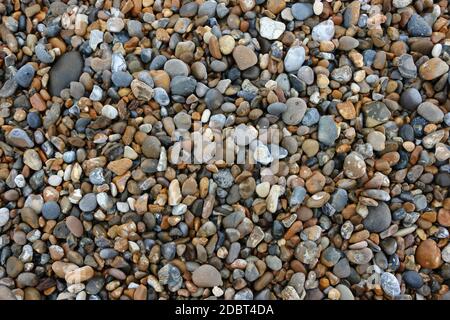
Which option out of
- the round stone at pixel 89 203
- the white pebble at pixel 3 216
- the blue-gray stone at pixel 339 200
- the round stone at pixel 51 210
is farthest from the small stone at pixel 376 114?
the white pebble at pixel 3 216

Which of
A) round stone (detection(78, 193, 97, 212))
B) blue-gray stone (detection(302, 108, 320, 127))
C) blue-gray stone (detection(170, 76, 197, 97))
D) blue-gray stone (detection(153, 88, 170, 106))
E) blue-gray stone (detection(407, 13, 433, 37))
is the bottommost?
round stone (detection(78, 193, 97, 212))

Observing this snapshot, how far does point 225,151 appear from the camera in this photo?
4.59ft

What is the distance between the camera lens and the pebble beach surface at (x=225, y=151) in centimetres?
134

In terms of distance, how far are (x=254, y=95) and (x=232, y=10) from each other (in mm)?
302

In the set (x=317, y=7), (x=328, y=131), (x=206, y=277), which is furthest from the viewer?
(x=317, y=7)

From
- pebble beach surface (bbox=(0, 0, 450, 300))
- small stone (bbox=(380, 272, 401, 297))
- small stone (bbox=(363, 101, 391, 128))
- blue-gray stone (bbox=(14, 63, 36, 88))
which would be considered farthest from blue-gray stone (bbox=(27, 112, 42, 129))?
small stone (bbox=(380, 272, 401, 297))

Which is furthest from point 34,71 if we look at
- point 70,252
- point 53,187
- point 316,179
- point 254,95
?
point 316,179

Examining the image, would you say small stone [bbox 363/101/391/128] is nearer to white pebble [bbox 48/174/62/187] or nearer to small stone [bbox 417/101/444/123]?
small stone [bbox 417/101/444/123]

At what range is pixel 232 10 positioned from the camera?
5.06ft

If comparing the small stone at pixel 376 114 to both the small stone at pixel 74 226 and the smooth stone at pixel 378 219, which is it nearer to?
the smooth stone at pixel 378 219

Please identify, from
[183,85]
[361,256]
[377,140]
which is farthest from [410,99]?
[183,85]

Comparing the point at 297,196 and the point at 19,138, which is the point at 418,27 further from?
the point at 19,138

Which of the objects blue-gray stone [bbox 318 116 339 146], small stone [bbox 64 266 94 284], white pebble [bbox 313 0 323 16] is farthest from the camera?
white pebble [bbox 313 0 323 16]

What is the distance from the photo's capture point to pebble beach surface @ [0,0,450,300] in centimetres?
134
